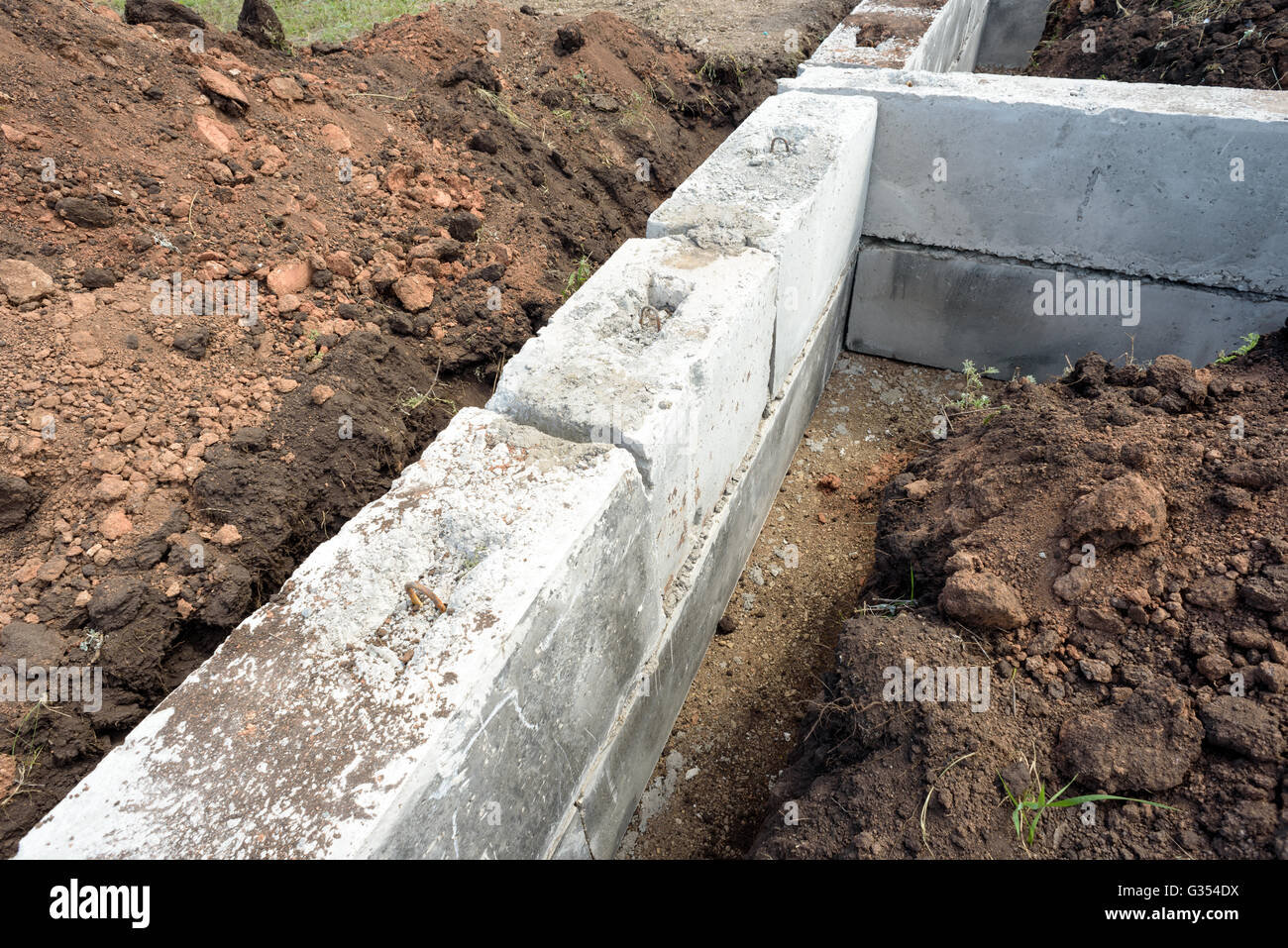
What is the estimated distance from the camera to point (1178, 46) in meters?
5.36

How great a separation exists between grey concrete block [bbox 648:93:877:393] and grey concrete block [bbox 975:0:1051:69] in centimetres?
563

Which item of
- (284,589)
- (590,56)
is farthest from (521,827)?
(590,56)

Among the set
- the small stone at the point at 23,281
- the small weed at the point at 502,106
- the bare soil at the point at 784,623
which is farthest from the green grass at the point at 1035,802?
the small weed at the point at 502,106

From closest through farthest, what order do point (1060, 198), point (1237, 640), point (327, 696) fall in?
1. point (327, 696)
2. point (1237, 640)
3. point (1060, 198)

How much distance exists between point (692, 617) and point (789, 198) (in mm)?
1809

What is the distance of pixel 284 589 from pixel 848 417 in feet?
11.1

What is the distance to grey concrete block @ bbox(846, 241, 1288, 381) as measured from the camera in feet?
12.4

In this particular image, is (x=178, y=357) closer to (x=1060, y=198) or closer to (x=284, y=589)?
(x=284, y=589)

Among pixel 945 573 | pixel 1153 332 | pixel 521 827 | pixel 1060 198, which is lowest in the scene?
pixel 521 827

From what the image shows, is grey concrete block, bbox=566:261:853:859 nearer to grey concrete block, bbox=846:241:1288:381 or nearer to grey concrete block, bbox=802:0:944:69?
grey concrete block, bbox=846:241:1288:381

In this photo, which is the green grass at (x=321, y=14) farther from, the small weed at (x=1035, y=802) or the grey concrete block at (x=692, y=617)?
the small weed at (x=1035, y=802)

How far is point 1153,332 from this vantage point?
13.0ft

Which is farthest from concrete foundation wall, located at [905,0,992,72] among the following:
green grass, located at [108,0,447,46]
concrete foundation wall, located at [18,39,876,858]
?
green grass, located at [108,0,447,46]

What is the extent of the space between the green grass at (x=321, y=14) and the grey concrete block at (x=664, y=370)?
6.51 meters
